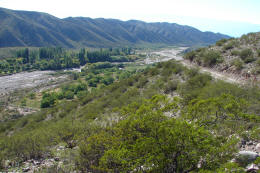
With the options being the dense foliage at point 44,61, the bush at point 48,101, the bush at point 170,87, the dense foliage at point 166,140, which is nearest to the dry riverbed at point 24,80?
the dense foliage at point 44,61

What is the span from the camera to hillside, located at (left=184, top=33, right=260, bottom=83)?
18.0 m

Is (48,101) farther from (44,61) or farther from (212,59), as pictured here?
(44,61)

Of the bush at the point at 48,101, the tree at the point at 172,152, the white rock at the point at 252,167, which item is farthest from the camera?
the bush at the point at 48,101

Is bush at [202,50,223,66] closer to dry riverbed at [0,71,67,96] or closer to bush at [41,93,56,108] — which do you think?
bush at [41,93,56,108]

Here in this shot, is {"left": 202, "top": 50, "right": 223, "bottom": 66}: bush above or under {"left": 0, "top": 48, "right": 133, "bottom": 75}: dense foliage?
above

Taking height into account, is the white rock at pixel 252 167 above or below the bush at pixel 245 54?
below

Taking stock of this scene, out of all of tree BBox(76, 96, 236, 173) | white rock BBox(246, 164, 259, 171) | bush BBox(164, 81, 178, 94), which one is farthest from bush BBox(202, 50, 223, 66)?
white rock BBox(246, 164, 259, 171)

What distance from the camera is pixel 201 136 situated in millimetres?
6531

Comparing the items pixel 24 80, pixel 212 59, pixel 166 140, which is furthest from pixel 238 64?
pixel 24 80

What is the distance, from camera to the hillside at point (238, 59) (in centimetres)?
1802

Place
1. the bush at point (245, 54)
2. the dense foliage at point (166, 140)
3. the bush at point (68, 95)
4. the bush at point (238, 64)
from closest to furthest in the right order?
the dense foliage at point (166, 140)
the bush at point (238, 64)
the bush at point (245, 54)
the bush at point (68, 95)

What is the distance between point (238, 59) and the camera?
20328 mm

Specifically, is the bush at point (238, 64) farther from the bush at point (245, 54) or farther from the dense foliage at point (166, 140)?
the dense foliage at point (166, 140)

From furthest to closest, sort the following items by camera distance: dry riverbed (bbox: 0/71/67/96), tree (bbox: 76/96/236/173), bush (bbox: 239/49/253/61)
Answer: dry riverbed (bbox: 0/71/67/96), bush (bbox: 239/49/253/61), tree (bbox: 76/96/236/173)
